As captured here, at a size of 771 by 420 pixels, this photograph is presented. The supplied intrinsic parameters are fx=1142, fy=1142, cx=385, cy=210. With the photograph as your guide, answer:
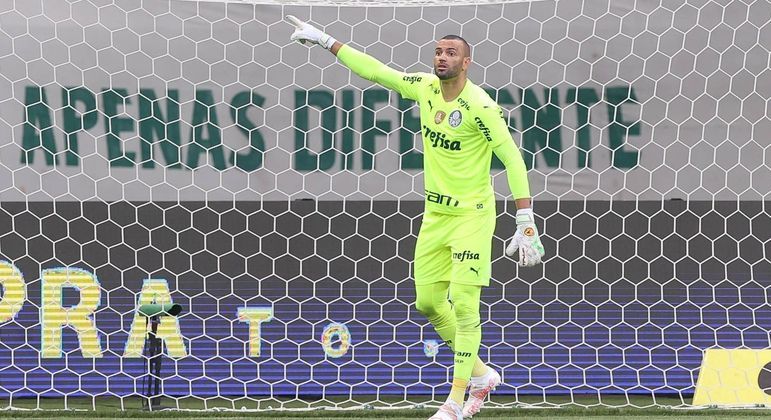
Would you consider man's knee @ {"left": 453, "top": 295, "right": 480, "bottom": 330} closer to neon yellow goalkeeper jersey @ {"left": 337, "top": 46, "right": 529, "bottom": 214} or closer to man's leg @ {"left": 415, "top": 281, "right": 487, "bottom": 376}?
man's leg @ {"left": 415, "top": 281, "right": 487, "bottom": 376}

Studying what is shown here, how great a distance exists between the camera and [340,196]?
5.38m

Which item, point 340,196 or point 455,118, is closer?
point 455,118

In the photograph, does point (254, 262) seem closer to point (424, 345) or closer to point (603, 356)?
point (424, 345)

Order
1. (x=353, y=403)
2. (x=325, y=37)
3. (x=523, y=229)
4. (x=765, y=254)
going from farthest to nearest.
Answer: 1. (x=765, y=254)
2. (x=353, y=403)
3. (x=325, y=37)
4. (x=523, y=229)

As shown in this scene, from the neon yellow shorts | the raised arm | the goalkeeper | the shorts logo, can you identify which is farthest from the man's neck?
the shorts logo

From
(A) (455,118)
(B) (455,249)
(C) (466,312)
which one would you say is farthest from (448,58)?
(C) (466,312)

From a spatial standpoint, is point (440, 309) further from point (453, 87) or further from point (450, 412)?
point (453, 87)

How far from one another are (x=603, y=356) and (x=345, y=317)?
4.11 feet

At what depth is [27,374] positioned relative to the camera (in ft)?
17.3

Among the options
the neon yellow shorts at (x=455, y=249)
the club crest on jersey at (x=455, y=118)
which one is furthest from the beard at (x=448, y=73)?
the neon yellow shorts at (x=455, y=249)

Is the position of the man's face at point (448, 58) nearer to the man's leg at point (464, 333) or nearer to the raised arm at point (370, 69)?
the raised arm at point (370, 69)

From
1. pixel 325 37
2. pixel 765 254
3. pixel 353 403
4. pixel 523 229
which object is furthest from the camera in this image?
pixel 765 254

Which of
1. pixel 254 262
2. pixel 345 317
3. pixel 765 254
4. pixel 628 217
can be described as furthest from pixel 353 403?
pixel 765 254

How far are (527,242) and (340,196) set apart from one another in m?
1.25
